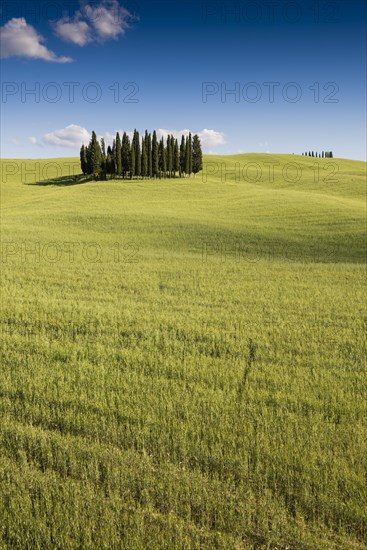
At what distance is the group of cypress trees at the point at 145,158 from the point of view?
89350mm

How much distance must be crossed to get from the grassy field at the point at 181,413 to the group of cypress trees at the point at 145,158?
73.4 m

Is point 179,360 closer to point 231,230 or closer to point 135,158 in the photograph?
point 231,230

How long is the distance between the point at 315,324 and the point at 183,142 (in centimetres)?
8688

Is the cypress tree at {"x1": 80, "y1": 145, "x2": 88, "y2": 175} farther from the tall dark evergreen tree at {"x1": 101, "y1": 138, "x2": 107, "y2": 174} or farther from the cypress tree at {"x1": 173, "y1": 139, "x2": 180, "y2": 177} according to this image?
the cypress tree at {"x1": 173, "y1": 139, "x2": 180, "y2": 177}

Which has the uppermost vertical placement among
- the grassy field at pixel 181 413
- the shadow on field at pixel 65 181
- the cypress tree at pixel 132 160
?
the cypress tree at pixel 132 160

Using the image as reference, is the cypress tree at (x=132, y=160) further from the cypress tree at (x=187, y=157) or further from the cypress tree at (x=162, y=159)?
the cypress tree at (x=187, y=157)

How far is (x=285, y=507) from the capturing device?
16.0 feet

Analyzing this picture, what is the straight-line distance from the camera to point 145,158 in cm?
8850

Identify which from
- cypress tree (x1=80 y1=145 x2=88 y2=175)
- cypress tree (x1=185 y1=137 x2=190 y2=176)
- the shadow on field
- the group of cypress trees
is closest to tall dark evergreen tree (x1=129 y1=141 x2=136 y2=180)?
the group of cypress trees

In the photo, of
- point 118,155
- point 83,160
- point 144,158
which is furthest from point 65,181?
point 144,158

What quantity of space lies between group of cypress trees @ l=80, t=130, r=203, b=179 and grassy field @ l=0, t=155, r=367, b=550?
73.4 m

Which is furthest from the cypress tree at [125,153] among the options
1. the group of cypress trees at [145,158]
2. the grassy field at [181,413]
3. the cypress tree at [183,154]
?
the grassy field at [181,413]

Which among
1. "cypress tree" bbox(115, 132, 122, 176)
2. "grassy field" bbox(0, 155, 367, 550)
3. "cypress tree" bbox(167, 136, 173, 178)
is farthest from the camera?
"cypress tree" bbox(167, 136, 173, 178)

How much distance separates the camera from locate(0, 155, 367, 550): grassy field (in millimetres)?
4641
